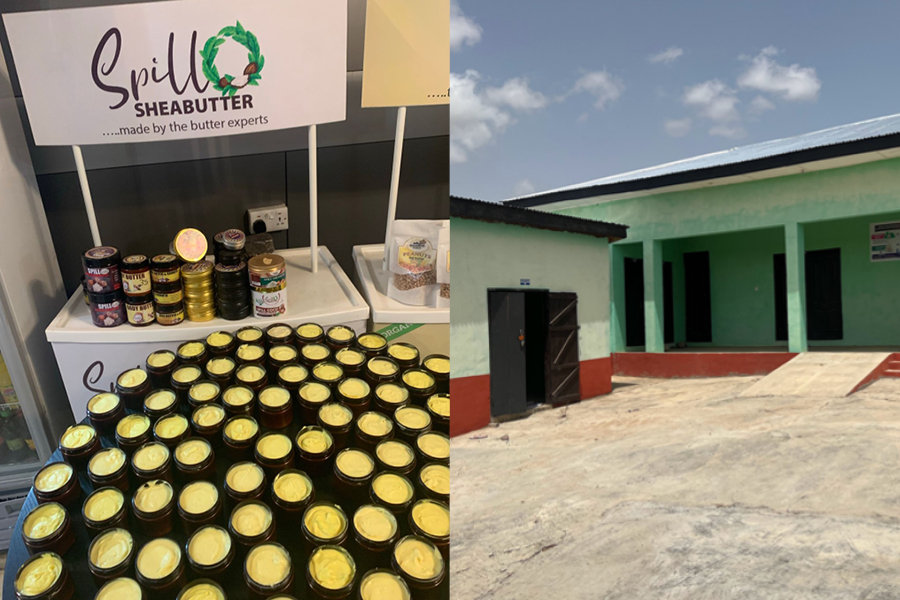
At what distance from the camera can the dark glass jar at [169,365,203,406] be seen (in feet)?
1.47

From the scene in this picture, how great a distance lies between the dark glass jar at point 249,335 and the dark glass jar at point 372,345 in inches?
3.7

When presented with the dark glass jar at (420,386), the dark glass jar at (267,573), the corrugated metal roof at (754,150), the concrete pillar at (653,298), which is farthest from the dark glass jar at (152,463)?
the corrugated metal roof at (754,150)

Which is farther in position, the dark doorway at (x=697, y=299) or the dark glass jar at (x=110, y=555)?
the dark doorway at (x=697, y=299)

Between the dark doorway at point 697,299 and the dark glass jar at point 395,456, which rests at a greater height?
the dark glass jar at point 395,456

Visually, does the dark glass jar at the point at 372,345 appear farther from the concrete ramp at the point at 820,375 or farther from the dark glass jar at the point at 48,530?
the concrete ramp at the point at 820,375

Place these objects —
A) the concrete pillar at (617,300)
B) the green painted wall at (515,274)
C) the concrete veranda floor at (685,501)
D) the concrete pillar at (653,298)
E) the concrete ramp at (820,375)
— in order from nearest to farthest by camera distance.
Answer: the concrete veranda floor at (685,501) → the green painted wall at (515,274) → the concrete ramp at (820,375) → the concrete pillar at (653,298) → the concrete pillar at (617,300)

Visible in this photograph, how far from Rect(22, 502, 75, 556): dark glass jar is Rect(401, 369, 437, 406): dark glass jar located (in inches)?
11.1

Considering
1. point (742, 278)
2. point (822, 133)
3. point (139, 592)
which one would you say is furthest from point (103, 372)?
point (822, 133)

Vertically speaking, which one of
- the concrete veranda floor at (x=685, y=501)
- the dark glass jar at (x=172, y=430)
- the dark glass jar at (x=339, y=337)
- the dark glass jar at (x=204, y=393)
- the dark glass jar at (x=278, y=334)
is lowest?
the concrete veranda floor at (x=685, y=501)

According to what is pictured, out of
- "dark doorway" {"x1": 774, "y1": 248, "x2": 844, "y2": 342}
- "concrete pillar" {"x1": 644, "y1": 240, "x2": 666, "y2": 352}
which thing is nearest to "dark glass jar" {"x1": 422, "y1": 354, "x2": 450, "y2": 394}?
"concrete pillar" {"x1": 644, "y1": 240, "x2": 666, "y2": 352}

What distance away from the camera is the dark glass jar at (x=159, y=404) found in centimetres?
44

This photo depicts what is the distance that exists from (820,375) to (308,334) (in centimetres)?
443

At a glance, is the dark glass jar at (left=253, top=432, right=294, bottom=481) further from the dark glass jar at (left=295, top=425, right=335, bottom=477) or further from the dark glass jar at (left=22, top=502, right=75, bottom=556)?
the dark glass jar at (left=22, top=502, right=75, bottom=556)

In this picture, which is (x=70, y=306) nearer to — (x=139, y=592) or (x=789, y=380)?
(x=139, y=592)
